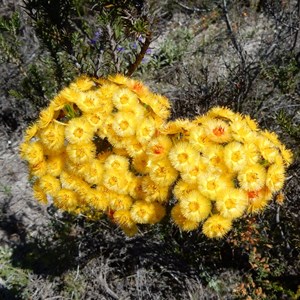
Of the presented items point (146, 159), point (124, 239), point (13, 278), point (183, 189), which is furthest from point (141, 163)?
point (13, 278)

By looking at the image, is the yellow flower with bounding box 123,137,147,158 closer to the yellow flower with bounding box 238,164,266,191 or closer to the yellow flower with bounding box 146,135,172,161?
the yellow flower with bounding box 146,135,172,161

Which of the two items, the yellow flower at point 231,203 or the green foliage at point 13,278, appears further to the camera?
the green foliage at point 13,278

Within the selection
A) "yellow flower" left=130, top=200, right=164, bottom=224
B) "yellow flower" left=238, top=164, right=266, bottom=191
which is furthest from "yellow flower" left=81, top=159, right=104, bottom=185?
"yellow flower" left=238, top=164, right=266, bottom=191

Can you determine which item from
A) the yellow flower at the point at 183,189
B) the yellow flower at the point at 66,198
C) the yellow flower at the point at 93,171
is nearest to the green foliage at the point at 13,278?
the yellow flower at the point at 66,198

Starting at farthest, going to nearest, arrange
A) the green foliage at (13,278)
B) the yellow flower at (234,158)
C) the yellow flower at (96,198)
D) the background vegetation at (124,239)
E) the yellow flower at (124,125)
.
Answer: the green foliage at (13,278) → the background vegetation at (124,239) → the yellow flower at (96,198) → the yellow flower at (124,125) → the yellow flower at (234,158)

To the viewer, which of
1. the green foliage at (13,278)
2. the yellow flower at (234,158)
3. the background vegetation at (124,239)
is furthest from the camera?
the green foliage at (13,278)

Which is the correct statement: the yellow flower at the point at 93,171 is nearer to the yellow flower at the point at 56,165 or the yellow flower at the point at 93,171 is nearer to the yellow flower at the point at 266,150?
the yellow flower at the point at 56,165

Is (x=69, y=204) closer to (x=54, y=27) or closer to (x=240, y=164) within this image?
(x=240, y=164)
